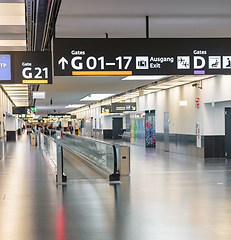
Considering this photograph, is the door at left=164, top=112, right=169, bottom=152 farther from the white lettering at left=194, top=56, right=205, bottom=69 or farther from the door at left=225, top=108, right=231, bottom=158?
the white lettering at left=194, top=56, right=205, bottom=69

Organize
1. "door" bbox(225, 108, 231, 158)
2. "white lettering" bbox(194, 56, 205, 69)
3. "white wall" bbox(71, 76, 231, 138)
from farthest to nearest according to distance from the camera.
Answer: "door" bbox(225, 108, 231, 158) → "white wall" bbox(71, 76, 231, 138) → "white lettering" bbox(194, 56, 205, 69)

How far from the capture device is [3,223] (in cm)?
713

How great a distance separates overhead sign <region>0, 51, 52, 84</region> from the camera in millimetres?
9453

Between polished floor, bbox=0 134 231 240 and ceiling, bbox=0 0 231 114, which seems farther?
ceiling, bbox=0 0 231 114

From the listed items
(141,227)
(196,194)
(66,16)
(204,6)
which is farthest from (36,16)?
(196,194)

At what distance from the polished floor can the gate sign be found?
8.85 ft

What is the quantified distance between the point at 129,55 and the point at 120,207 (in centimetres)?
301

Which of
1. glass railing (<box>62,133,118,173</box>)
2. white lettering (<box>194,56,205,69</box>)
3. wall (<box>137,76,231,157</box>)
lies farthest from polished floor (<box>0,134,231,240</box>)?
wall (<box>137,76,231,157</box>)

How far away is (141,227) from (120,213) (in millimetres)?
1103

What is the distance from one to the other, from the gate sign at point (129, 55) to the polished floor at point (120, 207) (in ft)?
8.85

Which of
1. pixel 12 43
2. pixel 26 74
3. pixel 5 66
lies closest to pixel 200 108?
pixel 12 43

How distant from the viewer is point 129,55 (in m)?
8.35

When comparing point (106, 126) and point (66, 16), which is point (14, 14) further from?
point (106, 126)

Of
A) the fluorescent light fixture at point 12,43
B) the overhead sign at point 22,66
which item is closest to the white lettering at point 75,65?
the overhead sign at point 22,66
